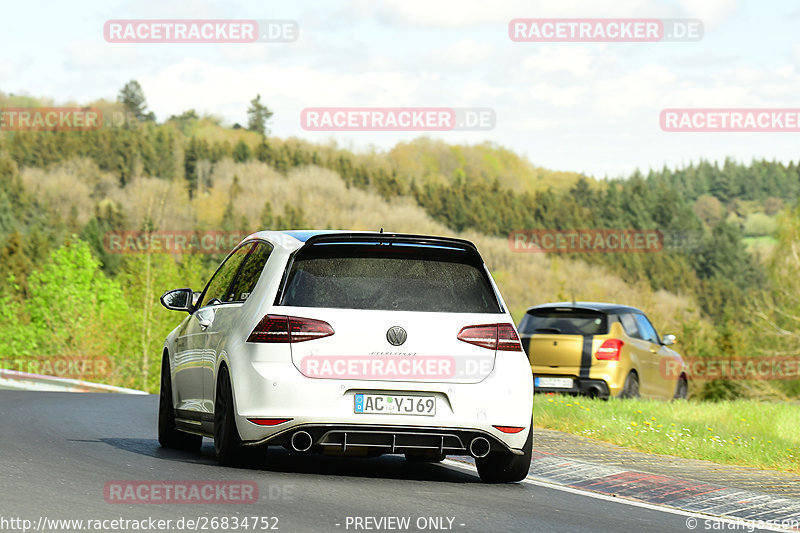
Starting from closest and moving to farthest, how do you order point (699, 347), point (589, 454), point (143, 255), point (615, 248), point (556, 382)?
point (589, 454), point (556, 382), point (143, 255), point (699, 347), point (615, 248)

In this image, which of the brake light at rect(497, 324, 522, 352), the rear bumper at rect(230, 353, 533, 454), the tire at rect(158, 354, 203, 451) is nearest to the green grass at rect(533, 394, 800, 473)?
the brake light at rect(497, 324, 522, 352)

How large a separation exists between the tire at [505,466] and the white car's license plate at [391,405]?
90cm

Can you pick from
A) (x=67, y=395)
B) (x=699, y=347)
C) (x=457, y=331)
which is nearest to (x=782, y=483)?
(x=457, y=331)

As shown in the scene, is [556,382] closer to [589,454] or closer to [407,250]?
[589,454]

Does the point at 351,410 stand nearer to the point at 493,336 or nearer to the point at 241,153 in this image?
the point at 493,336

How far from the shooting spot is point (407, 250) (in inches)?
348

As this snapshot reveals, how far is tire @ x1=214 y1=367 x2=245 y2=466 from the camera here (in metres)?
8.61


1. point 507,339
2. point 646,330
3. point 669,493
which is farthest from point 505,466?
point 646,330

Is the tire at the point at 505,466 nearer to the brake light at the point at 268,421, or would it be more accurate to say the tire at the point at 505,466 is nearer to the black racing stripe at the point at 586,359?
the brake light at the point at 268,421

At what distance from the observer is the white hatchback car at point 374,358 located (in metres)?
8.30

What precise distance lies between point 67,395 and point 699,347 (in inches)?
3188

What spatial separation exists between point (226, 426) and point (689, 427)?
20.5 feet

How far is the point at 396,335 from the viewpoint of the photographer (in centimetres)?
843

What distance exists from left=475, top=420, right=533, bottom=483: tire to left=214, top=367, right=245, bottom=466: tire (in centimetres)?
182
